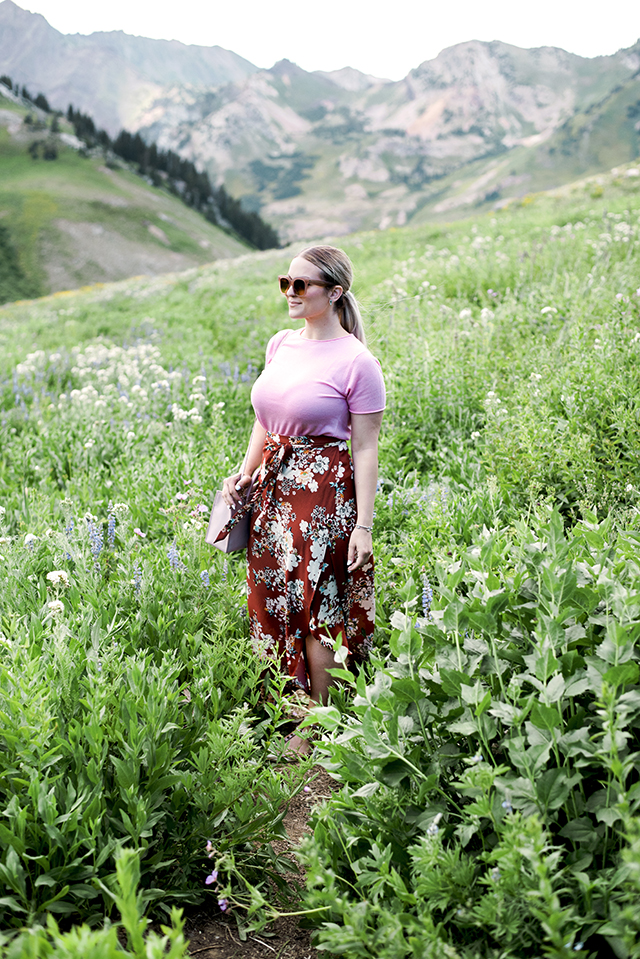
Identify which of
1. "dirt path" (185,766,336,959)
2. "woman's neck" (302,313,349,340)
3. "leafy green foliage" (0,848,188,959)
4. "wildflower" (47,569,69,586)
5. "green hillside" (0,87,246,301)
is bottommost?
"dirt path" (185,766,336,959)

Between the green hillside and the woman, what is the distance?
68692 millimetres

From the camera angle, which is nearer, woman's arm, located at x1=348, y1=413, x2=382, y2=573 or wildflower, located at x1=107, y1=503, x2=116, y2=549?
woman's arm, located at x1=348, y1=413, x2=382, y2=573

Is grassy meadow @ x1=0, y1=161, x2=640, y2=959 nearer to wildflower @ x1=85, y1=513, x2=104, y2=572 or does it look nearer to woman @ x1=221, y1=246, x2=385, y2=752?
wildflower @ x1=85, y1=513, x2=104, y2=572

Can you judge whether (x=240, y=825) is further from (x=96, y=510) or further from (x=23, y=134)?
(x=23, y=134)

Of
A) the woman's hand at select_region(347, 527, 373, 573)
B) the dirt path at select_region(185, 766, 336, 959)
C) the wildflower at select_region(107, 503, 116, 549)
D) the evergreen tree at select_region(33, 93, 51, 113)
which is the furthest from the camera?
the evergreen tree at select_region(33, 93, 51, 113)

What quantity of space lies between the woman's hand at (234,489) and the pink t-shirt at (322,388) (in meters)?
0.35

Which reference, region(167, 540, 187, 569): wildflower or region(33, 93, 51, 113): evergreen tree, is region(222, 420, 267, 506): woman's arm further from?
region(33, 93, 51, 113): evergreen tree

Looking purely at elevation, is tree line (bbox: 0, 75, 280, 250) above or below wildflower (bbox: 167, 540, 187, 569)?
above

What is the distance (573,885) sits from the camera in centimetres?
171

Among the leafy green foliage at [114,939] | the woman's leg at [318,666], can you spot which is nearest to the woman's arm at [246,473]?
the woman's leg at [318,666]

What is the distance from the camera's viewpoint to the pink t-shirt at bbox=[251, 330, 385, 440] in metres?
3.21

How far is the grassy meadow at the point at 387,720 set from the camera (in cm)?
167

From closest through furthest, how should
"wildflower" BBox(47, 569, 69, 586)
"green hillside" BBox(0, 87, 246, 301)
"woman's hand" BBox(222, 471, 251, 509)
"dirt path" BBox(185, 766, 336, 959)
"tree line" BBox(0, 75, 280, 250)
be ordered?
"dirt path" BBox(185, 766, 336, 959) < "wildflower" BBox(47, 569, 69, 586) < "woman's hand" BBox(222, 471, 251, 509) < "green hillside" BBox(0, 87, 246, 301) < "tree line" BBox(0, 75, 280, 250)

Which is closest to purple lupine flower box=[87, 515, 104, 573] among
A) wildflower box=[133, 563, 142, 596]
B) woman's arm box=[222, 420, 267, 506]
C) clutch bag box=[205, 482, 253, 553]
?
wildflower box=[133, 563, 142, 596]
